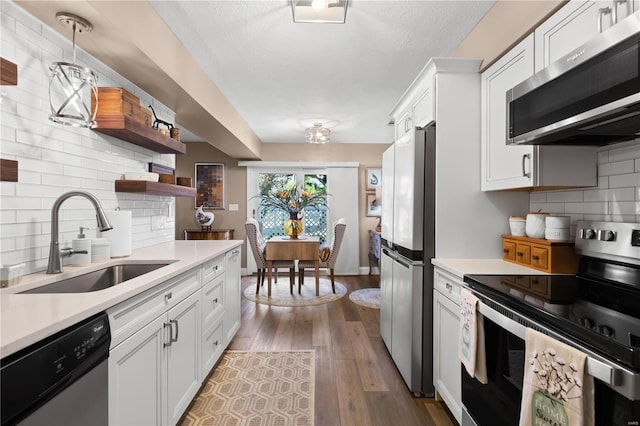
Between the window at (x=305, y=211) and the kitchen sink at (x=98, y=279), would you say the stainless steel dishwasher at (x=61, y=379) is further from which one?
the window at (x=305, y=211)

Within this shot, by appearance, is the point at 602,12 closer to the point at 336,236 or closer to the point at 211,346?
the point at 211,346

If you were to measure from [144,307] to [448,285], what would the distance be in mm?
1539

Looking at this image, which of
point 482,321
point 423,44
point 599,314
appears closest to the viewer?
point 599,314

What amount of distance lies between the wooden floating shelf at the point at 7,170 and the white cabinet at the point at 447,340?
6.58ft

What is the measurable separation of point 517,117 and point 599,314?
914 mm

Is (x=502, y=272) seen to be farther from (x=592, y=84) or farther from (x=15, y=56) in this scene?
(x=15, y=56)

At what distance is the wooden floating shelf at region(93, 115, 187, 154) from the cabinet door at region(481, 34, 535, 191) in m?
2.19

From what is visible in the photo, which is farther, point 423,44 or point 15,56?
point 423,44

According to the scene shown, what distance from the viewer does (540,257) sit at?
5.58ft

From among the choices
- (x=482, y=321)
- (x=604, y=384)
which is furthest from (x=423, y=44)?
(x=604, y=384)

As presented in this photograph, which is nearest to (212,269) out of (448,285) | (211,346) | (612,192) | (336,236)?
(211,346)

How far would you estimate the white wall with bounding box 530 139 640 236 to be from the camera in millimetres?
1437

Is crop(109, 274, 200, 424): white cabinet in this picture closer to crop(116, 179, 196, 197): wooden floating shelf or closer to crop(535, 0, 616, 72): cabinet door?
crop(116, 179, 196, 197): wooden floating shelf

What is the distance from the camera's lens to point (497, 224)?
6.90 feet
